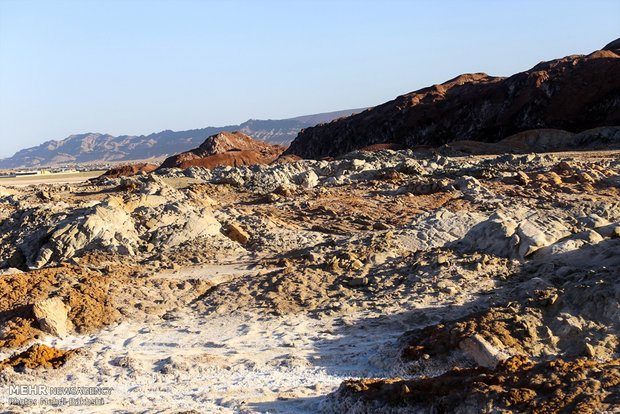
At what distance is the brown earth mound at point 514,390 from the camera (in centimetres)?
355

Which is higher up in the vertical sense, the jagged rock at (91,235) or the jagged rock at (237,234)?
the jagged rock at (91,235)

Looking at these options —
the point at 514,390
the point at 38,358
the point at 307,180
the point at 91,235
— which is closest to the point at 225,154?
the point at 307,180

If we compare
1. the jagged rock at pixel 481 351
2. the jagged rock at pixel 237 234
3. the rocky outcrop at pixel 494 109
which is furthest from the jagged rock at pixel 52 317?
the rocky outcrop at pixel 494 109

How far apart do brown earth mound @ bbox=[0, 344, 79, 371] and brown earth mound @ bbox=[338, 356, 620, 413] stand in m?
3.13

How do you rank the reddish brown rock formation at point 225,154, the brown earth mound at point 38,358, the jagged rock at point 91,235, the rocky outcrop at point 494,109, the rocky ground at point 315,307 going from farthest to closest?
the reddish brown rock formation at point 225,154 < the rocky outcrop at point 494,109 < the jagged rock at point 91,235 < the brown earth mound at point 38,358 < the rocky ground at point 315,307

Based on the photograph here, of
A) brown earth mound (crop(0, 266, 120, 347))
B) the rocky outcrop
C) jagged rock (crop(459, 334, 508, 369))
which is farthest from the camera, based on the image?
the rocky outcrop

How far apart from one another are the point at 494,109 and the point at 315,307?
1385 inches

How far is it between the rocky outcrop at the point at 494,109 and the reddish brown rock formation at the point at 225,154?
5.36 metres

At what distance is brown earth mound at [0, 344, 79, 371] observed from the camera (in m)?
5.78

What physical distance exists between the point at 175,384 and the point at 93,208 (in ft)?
21.0

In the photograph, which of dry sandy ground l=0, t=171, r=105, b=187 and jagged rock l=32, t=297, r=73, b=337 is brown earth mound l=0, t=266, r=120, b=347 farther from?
dry sandy ground l=0, t=171, r=105, b=187

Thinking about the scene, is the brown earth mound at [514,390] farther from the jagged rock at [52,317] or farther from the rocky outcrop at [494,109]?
the rocky outcrop at [494,109]

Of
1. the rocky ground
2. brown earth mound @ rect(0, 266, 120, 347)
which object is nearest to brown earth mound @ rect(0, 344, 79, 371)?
the rocky ground

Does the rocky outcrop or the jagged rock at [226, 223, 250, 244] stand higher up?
the rocky outcrop
